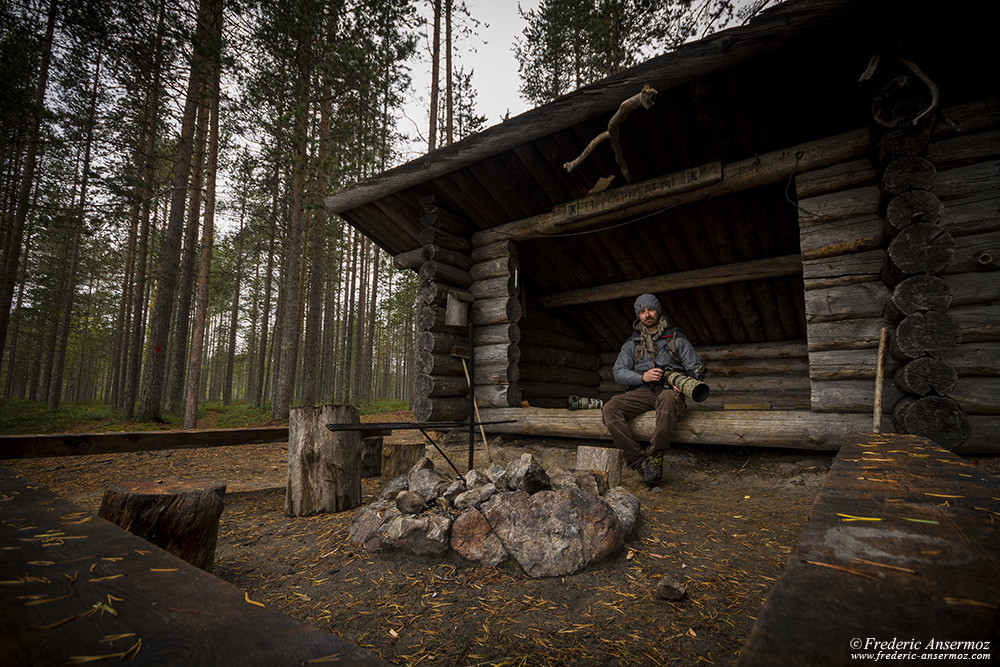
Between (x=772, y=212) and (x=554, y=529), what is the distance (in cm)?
583

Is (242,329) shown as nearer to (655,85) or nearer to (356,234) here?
(356,234)

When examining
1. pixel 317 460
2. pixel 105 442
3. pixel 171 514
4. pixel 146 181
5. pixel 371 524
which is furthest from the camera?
pixel 146 181

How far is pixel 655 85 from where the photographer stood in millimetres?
4059

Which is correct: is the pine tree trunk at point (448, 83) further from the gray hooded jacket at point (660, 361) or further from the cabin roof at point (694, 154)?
the gray hooded jacket at point (660, 361)

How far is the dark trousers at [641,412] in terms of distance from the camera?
175 inches

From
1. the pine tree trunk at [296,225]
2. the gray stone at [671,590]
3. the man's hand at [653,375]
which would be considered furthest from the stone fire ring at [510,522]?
the pine tree trunk at [296,225]

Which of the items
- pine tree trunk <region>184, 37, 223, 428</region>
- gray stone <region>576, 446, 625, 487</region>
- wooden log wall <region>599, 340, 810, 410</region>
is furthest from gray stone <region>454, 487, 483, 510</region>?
pine tree trunk <region>184, 37, 223, 428</region>

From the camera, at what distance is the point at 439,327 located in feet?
20.0

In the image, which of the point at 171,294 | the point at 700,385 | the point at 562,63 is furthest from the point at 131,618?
the point at 562,63

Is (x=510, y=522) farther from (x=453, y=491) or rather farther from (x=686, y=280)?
(x=686, y=280)

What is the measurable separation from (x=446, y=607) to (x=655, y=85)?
4.82 metres

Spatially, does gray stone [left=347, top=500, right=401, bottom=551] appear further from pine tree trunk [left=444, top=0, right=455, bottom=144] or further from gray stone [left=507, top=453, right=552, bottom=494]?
pine tree trunk [left=444, top=0, right=455, bottom=144]

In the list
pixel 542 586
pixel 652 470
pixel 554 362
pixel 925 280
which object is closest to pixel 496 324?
pixel 554 362

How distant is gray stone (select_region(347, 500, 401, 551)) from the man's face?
370 cm
